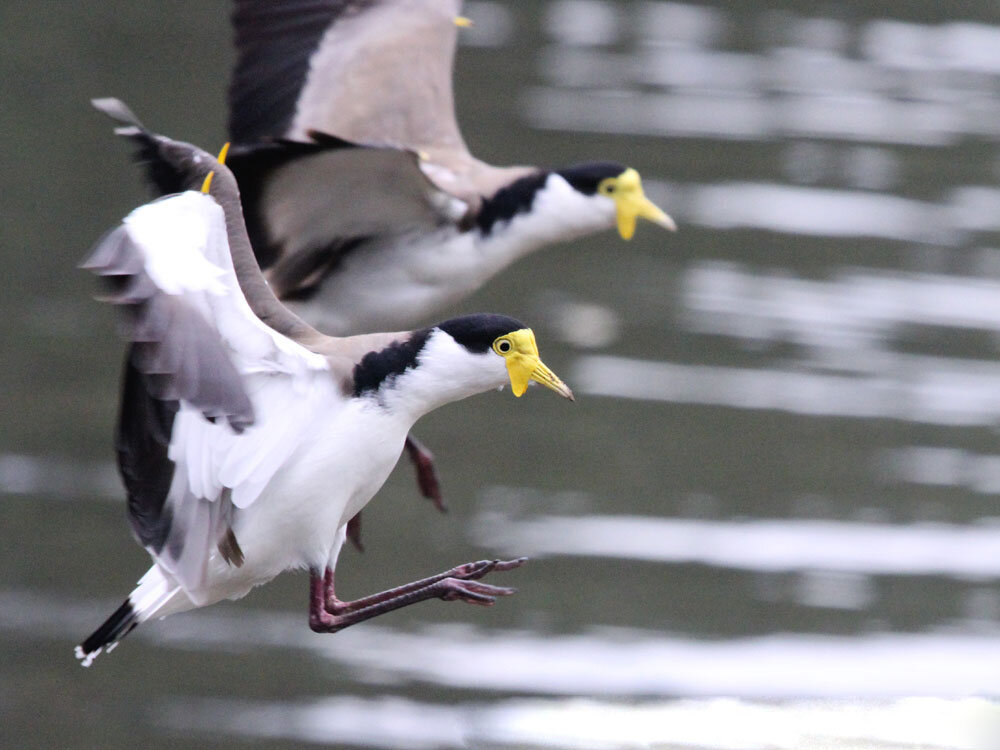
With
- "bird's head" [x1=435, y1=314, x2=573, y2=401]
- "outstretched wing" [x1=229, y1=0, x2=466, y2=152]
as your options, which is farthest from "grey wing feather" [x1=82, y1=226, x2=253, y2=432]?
"outstretched wing" [x1=229, y1=0, x2=466, y2=152]

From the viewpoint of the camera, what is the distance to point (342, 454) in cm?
462

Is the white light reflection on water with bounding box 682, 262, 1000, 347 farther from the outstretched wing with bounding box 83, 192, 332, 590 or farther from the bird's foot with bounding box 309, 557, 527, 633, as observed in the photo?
the outstretched wing with bounding box 83, 192, 332, 590

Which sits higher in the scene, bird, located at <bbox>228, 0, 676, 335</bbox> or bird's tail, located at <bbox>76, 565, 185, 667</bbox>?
bird, located at <bbox>228, 0, 676, 335</bbox>

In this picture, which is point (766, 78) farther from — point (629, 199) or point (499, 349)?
point (499, 349)

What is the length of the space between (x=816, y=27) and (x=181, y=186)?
11085 mm

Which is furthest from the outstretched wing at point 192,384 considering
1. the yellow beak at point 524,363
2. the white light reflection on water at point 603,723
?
the white light reflection on water at point 603,723

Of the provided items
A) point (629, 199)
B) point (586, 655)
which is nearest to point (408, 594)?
point (586, 655)

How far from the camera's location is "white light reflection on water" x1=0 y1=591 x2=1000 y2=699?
242 inches

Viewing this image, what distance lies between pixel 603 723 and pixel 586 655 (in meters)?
0.98

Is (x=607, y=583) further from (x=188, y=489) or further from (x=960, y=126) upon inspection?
(x=960, y=126)

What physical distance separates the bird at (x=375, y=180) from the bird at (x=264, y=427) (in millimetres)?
1246

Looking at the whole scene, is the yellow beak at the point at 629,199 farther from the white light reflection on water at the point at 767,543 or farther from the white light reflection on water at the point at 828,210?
the white light reflection on water at the point at 828,210

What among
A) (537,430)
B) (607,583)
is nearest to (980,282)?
(537,430)

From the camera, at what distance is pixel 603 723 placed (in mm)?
5434
